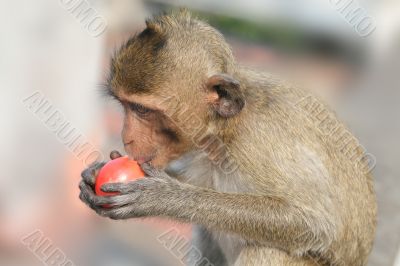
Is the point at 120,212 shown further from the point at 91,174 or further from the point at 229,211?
the point at 229,211

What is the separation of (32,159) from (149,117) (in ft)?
10.0

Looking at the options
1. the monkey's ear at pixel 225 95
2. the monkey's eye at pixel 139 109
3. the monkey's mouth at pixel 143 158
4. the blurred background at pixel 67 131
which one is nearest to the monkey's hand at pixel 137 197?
the monkey's mouth at pixel 143 158

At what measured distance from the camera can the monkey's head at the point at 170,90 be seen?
378cm

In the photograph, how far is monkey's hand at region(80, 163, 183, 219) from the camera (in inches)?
143

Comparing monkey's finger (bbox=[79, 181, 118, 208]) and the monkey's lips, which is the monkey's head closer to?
the monkey's lips

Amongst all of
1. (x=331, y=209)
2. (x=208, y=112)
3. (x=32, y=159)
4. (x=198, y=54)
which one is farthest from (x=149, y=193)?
(x=32, y=159)

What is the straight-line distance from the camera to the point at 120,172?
369 cm

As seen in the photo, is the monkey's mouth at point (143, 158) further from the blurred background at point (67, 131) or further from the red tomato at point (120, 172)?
the blurred background at point (67, 131)

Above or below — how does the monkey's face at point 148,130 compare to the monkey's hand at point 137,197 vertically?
above

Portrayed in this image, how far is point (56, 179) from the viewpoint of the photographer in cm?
668

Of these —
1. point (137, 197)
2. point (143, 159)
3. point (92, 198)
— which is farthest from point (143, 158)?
point (92, 198)

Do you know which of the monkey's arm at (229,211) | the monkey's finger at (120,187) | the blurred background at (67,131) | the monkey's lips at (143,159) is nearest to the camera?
the monkey's finger at (120,187)

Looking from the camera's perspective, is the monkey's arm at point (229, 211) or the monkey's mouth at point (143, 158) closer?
the monkey's arm at point (229, 211)

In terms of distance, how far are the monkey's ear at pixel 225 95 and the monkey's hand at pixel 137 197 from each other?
507 mm
